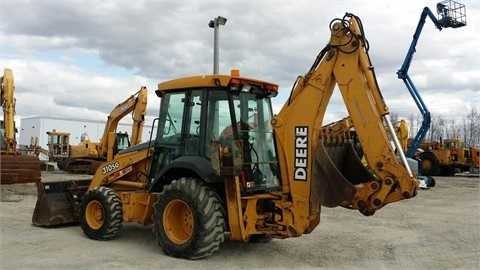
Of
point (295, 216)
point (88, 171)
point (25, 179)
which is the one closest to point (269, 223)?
point (295, 216)

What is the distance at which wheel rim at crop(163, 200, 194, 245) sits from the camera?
23.3 ft

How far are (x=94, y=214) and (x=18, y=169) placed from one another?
407 inches

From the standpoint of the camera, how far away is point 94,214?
8.52 m

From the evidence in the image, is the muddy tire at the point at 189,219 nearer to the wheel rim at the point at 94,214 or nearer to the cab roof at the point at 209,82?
the cab roof at the point at 209,82

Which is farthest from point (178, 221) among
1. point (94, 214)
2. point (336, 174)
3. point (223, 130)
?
point (336, 174)

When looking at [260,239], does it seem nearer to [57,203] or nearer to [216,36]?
[57,203]

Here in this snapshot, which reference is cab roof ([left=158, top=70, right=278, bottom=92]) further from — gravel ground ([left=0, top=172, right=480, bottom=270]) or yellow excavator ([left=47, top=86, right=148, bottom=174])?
yellow excavator ([left=47, top=86, right=148, bottom=174])

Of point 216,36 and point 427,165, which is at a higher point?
point 216,36

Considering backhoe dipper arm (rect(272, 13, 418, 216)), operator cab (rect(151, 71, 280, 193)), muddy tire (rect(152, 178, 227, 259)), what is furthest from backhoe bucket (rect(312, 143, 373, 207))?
muddy tire (rect(152, 178, 227, 259))

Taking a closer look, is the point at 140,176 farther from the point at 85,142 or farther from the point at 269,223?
the point at 85,142

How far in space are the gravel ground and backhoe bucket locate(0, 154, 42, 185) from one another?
6458 millimetres

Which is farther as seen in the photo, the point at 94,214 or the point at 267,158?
the point at 94,214

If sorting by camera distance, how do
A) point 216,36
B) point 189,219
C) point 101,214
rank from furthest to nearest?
point 216,36
point 101,214
point 189,219

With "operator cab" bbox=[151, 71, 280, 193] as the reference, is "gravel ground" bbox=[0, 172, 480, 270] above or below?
below
